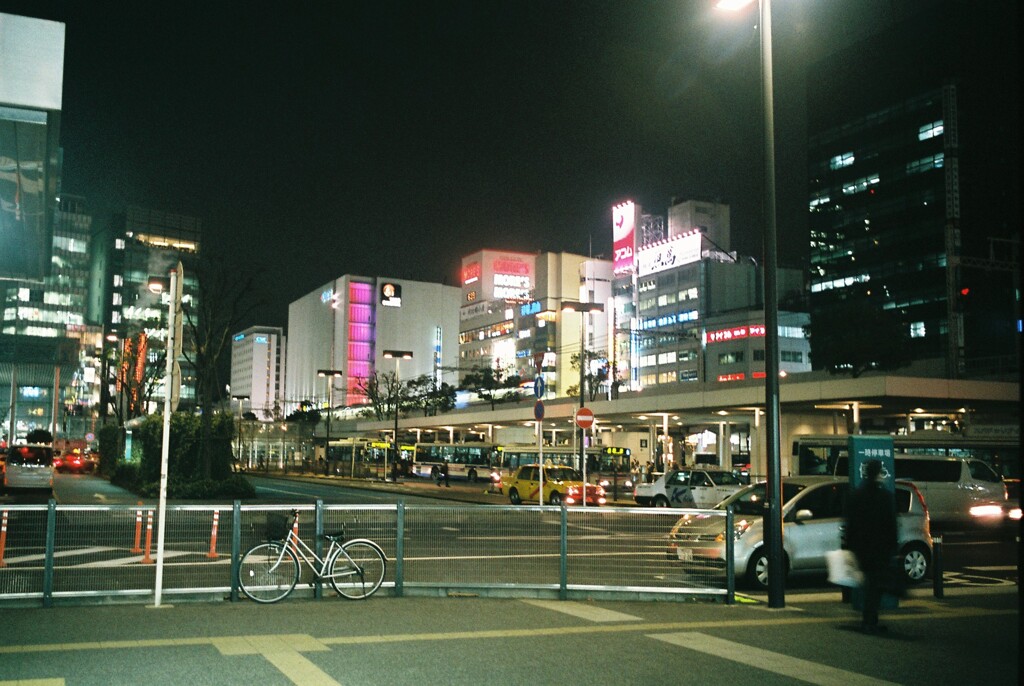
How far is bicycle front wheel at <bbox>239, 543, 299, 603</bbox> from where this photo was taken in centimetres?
1073

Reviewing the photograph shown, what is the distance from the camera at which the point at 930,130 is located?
94062 millimetres

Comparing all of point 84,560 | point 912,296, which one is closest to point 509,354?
point 912,296

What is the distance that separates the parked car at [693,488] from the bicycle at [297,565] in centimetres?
2175

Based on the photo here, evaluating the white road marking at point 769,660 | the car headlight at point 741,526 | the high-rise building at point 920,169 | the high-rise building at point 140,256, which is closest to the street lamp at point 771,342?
the car headlight at point 741,526

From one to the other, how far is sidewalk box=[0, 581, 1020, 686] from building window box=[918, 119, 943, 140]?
93615 millimetres

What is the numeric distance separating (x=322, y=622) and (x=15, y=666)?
3.01m

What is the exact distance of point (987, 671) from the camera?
7.95 meters

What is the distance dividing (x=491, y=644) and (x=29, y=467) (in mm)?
33630

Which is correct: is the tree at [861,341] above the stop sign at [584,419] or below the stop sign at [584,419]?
above

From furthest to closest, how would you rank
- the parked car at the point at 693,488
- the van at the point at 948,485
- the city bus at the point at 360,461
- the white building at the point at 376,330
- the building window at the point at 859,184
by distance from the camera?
the white building at the point at 376,330 < the building window at the point at 859,184 < the city bus at the point at 360,461 < the parked car at the point at 693,488 < the van at the point at 948,485

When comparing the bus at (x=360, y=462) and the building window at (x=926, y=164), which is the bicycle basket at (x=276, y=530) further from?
the building window at (x=926, y=164)

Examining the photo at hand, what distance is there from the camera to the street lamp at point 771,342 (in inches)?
442

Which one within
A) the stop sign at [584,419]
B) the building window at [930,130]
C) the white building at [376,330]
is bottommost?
the stop sign at [584,419]

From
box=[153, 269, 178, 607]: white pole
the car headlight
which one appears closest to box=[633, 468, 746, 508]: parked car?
the car headlight
